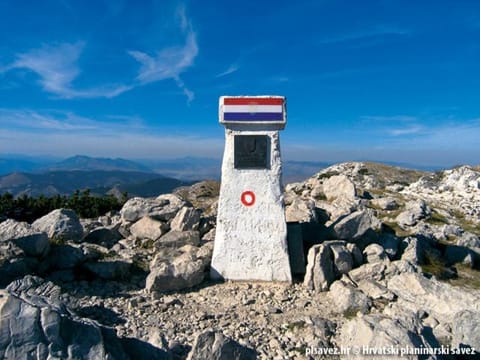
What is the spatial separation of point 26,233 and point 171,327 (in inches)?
194

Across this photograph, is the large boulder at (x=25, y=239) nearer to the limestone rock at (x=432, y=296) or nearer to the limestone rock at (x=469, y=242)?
the limestone rock at (x=432, y=296)

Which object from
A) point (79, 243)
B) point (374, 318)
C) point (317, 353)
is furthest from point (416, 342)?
point (79, 243)

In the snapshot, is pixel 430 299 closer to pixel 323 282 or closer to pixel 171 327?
pixel 323 282

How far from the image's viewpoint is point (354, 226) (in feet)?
37.4

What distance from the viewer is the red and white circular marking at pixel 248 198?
9742mm

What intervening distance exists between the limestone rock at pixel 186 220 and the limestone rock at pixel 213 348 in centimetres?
687

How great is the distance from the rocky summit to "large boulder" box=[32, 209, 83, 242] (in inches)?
1.6

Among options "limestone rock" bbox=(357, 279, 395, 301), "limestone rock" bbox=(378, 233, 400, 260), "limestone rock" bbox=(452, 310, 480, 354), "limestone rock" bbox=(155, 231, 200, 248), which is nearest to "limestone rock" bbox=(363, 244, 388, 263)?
"limestone rock" bbox=(378, 233, 400, 260)

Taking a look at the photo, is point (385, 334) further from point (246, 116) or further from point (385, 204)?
point (385, 204)

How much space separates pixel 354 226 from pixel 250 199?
3.89 m

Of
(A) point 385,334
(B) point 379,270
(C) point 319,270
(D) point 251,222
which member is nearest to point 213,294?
(D) point 251,222

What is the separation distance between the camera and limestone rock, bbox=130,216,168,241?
40.7 ft

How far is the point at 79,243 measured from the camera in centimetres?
1152

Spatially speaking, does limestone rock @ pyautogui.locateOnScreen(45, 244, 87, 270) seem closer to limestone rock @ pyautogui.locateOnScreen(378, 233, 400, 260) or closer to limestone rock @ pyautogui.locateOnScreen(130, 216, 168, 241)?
limestone rock @ pyautogui.locateOnScreen(130, 216, 168, 241)
